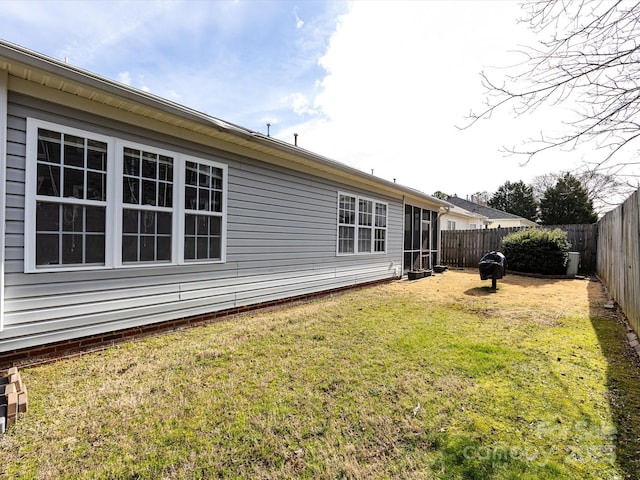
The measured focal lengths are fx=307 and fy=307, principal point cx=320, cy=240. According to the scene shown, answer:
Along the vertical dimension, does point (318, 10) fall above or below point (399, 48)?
above

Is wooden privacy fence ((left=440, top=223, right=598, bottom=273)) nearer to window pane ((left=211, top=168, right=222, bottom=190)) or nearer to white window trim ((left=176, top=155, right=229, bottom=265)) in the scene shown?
white window trim ((left=176, top=155, right=229, bottom=265))

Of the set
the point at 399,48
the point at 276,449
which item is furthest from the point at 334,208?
the point at 276,449

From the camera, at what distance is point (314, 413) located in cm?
256

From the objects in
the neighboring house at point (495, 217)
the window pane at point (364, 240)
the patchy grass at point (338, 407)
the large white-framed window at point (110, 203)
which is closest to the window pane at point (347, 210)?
the window pane at point (364, 240)

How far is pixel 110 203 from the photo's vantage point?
3924mm

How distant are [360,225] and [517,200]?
3427cm

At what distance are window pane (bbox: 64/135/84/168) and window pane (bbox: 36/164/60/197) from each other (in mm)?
165

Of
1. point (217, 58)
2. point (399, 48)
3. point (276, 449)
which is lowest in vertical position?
point (276, 449)

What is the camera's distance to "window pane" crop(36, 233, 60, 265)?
3455 millimetres

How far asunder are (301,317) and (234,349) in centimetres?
181

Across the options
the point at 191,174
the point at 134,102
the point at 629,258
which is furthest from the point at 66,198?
the point at 629,258

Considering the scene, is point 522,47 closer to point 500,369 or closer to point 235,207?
point 500,369

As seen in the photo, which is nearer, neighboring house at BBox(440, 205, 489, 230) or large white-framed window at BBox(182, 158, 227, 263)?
large white-framed window at BBox(182, 158, 227, 263)

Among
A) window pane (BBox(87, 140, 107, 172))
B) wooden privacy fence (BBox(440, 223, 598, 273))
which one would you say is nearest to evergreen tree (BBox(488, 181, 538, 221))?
wooden privacy fence (BBox(440, 223, 598, 273))
